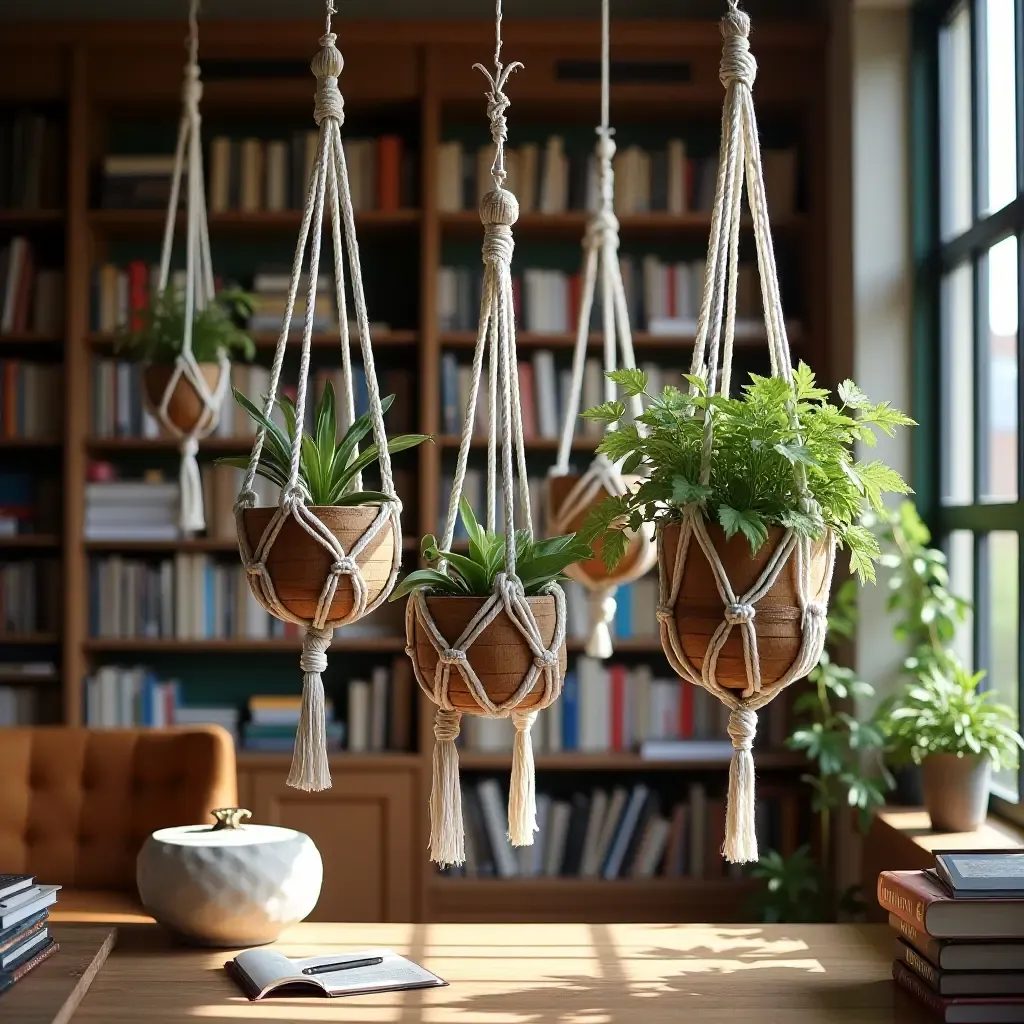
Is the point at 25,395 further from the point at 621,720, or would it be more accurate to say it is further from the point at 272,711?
the point at 621,720

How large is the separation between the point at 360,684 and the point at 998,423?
1988mm

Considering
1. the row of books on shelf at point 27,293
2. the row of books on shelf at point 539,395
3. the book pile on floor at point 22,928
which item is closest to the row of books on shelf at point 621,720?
the row of books on shelf at point 539,395

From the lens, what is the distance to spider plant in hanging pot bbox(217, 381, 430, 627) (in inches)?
68.5

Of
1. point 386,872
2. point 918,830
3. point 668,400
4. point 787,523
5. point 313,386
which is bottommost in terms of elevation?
Answer: point 386,872

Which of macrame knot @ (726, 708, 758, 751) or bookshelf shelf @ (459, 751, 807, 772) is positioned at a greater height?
macrame knot @ (726, 708, 758, 751)

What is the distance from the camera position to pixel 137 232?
4398 millimetres

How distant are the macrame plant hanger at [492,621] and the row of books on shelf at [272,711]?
2.35 m

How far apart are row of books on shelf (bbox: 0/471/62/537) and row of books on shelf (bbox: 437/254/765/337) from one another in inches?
Answer: 53.2

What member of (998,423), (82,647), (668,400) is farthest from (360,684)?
(668,400)

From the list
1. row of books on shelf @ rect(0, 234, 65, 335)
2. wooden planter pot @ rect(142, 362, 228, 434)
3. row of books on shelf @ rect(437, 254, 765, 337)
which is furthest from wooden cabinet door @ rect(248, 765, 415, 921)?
row of books on shelf @ rect(0, 234, 65, 335)

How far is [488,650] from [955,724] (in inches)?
67.6

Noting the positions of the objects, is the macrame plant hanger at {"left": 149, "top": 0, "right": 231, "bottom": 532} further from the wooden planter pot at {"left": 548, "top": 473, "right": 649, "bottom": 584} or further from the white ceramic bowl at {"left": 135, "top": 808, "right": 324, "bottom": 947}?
the white ceramic bowl at {"left": 135, "top": 808, "right": 324, "bottom": 947}

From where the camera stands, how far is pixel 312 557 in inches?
68.4

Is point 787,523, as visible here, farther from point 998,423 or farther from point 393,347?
point 393,347
